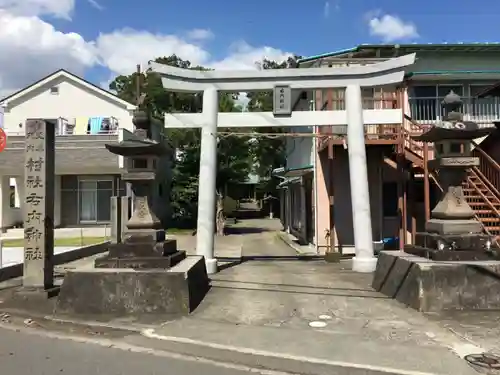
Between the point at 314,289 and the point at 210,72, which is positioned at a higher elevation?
the point at 210,72

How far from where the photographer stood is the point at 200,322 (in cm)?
779

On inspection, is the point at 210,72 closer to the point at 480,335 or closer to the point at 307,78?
the point at 307,78

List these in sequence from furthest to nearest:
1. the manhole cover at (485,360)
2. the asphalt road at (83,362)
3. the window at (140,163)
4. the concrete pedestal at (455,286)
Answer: the window at (140,163)
the concrete pedestal at (455,286)
the asphalt road at (83,362)
the manhole cover at (485,360)

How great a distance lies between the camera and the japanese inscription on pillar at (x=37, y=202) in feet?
30.5

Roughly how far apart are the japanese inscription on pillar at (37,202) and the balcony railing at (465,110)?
513 inches

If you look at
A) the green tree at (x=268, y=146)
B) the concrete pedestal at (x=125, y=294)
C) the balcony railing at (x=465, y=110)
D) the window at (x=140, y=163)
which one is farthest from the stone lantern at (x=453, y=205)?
the green tree at (x=268, y=146)

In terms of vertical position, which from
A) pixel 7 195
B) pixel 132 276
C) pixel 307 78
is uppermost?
pixel 307 78

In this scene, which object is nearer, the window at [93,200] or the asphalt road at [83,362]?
the asphalt road at [83,362]

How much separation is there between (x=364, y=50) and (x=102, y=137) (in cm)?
1561

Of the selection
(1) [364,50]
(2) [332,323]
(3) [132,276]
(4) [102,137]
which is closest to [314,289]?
(2) [332,323]

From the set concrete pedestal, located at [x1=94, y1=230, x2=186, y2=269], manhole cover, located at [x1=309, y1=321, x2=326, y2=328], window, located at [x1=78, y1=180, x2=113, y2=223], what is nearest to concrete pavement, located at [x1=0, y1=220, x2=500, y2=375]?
manhole cover, located at [x1=309, y1=321, x2=326, y2=328]

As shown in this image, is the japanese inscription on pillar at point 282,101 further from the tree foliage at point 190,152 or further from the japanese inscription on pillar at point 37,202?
the tree foliage at point 190,152

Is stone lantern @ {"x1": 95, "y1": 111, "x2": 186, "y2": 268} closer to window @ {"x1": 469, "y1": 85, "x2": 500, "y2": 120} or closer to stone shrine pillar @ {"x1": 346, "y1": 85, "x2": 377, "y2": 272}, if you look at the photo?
stone shrine pillar @ {"x1": 346, "y1": 85, "x2": 377, "y2": 272}

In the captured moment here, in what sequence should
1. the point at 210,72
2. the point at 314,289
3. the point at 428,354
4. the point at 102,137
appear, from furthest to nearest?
the point at 102,137 < the point at 210,72 < the point at 314,289 < the point at 428,354
